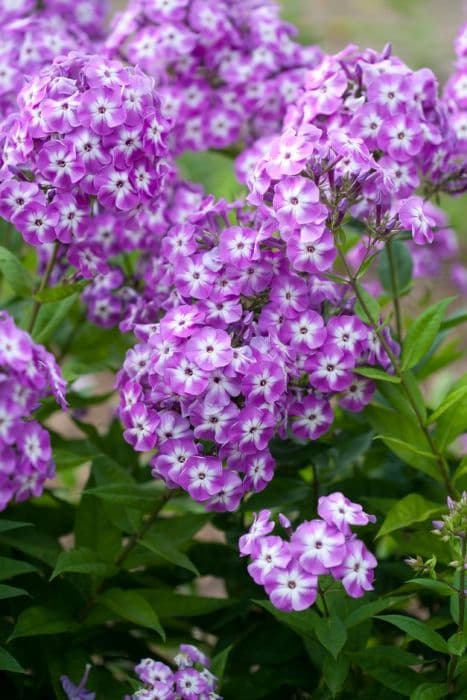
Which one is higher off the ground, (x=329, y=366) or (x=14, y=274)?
(x=329, y=366)

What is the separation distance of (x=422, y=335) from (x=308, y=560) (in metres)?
0.79

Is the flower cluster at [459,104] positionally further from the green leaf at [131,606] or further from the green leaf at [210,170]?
the green leaf at [131,606]

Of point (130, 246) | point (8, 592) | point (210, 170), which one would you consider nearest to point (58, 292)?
point (130, 246)

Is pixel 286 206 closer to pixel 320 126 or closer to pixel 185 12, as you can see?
pixel 320 126

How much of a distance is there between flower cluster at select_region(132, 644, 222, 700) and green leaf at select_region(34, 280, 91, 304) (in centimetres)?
95

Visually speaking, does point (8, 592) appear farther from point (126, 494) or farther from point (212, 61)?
point (212, 61)

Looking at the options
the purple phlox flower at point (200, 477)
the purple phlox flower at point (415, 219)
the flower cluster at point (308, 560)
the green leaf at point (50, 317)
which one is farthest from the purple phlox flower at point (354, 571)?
the green leaf at point (50, 317)

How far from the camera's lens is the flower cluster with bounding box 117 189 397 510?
2408 millimetres

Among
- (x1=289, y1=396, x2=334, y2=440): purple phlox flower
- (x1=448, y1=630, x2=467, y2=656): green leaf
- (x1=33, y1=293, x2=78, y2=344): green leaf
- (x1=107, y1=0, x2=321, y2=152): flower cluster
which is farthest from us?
(x1=107, y1=0, x2=321, y2=152): flower cluster

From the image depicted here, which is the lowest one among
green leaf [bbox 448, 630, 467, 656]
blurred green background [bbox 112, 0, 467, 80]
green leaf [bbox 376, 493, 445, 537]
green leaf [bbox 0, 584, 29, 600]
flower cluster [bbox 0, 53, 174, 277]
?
blurred green background [bbox 112, 0, 467, 80]

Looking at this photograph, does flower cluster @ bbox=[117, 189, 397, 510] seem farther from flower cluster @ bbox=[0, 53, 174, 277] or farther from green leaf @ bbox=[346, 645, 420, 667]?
green leaf @ bbox=[346, 645, 420, 667]

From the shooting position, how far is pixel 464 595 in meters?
2.31

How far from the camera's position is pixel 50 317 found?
10.1 feet

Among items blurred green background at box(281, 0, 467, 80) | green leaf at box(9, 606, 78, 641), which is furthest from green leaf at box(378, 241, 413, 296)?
blurred green background at box(281, 0, 467, 80)
